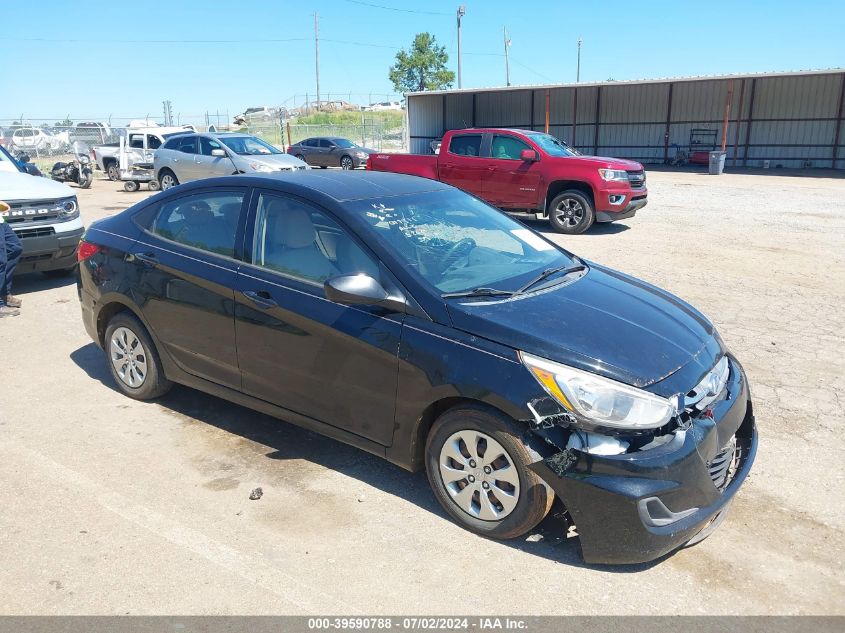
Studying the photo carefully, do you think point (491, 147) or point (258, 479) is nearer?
point (258, 479)

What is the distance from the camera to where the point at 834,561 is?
3.27 m

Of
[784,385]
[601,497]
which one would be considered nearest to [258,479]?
[601,497]

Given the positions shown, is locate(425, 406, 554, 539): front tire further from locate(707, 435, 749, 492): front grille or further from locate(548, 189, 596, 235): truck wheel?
locate(548, 189, 596, 235): truck wheel

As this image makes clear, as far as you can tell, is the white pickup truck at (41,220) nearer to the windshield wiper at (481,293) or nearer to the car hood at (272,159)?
the windshield wiper at (481,293)

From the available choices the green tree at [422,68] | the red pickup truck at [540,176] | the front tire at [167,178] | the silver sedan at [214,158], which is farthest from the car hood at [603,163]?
the green tree at [422,68]

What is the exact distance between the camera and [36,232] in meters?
8.07

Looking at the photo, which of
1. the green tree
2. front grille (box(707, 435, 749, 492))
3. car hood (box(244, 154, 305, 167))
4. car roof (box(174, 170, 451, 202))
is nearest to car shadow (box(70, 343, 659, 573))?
front grille (box(707, 435, 749, 492))

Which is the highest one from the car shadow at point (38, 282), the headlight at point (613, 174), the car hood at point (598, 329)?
the headlight at point (613, 174)

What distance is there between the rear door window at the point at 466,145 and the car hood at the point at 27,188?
7.31m

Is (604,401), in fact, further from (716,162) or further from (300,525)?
(716,162)

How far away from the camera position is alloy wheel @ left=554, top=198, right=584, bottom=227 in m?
12.5

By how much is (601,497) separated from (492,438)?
1.80 ft

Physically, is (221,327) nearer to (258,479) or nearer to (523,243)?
(258,479)

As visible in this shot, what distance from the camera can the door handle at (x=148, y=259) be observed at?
183 inches
